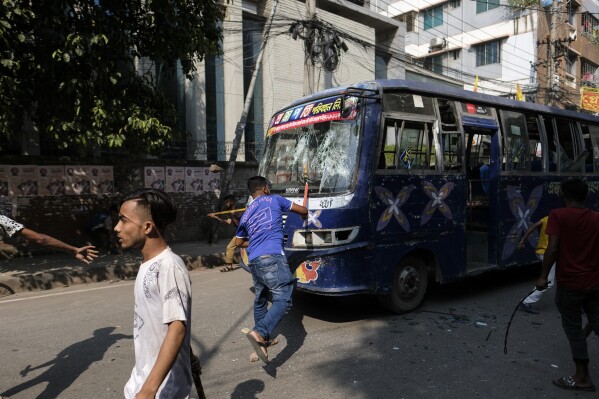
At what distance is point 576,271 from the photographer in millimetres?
3297

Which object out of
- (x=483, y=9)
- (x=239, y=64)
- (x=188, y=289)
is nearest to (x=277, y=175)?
(x=188, y=289)

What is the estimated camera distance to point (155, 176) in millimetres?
11008

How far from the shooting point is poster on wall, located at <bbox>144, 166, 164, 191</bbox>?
10.8 m

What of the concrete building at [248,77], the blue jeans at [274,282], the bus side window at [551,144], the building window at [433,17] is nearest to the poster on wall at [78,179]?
the concrete building at [248,77]

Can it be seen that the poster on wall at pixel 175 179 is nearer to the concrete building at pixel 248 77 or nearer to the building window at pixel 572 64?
the concrete building at pixel 248 77

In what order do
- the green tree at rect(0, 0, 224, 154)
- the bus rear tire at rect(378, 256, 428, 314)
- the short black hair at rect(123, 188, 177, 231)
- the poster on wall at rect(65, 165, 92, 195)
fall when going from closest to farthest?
the short black hair at rect(123, 188, 177, 231) < the bus rear tire at rect(378, 256, 428, 314) < the green tree at rect(0, 0, 224, 154) < the poster on wall at rect(65, 165, 92, 195)

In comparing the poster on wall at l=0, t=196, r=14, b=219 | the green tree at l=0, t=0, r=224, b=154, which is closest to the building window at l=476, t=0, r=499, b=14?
the green tree at l=0, t=0, r=224, b=154

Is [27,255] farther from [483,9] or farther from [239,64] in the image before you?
[483,9]

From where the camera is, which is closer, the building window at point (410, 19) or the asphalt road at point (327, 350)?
the asphalt road at point (327, 350)

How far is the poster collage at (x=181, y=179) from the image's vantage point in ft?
36.0

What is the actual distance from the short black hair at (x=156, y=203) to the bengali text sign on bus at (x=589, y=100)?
957 inches

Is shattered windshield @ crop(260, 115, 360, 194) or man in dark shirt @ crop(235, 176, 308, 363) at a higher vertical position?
shattered windshield @ crop(260, 115, 360, 194)

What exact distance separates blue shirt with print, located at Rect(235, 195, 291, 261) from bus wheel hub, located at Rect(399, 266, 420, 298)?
6.15 ft

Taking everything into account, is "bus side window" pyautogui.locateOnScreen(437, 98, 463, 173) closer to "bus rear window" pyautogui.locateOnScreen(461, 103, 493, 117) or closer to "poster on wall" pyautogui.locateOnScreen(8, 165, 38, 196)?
"bus rear window" pyautogui.locateOnScreen(461, 103, 493, 117)
